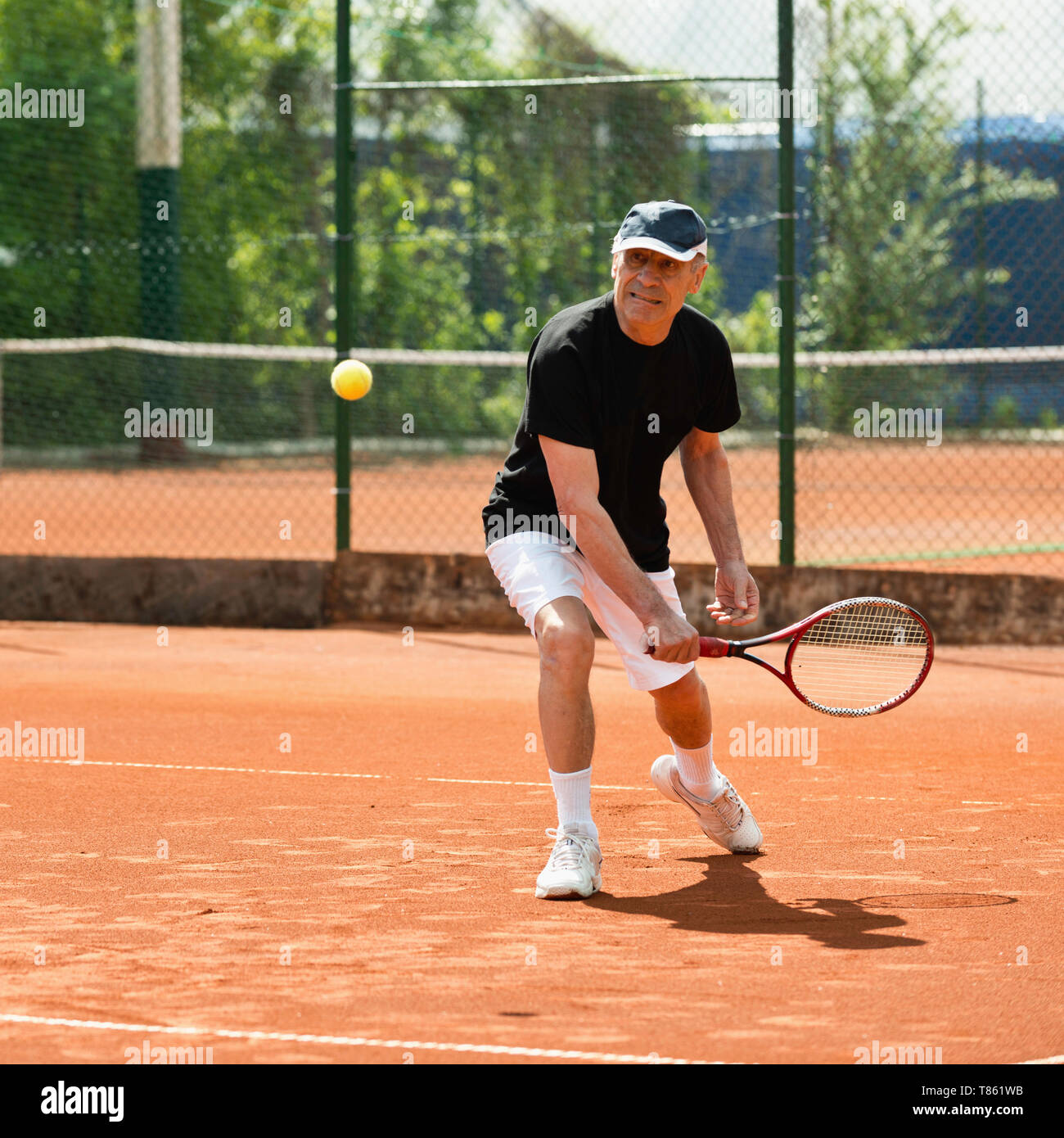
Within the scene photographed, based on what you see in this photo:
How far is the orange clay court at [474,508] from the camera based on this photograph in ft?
44.4

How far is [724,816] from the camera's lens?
4859 millimetres

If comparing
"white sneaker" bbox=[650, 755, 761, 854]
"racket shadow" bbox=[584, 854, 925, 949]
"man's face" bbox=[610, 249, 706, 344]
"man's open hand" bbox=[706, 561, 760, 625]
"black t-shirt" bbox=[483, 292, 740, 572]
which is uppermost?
"man's face" bbox=[610, 249, 706, 344]

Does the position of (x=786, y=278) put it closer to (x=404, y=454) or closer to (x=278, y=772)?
(x=278, y=772)

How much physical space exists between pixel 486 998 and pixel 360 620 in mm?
6243

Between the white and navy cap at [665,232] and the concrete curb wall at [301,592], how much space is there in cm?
459

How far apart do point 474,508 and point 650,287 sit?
12.7 meters

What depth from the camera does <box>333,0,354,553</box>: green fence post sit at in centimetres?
968

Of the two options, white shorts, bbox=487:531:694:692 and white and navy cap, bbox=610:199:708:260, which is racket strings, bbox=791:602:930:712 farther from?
white and navy cap, bbox=610:199:708:260

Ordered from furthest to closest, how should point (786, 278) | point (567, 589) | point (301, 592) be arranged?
point (301, 592) < point (786, 278) < point (567, 589)

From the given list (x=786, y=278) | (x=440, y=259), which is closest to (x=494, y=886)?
(x=786, y=278)

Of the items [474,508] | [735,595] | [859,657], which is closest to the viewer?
[735,595]

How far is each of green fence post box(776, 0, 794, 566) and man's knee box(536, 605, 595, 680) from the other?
467 centimetres

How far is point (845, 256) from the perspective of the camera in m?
20.3

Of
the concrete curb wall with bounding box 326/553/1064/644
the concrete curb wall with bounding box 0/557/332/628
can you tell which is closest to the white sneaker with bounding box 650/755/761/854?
the concrete curb wall with bounding box 326/553/1064/644
